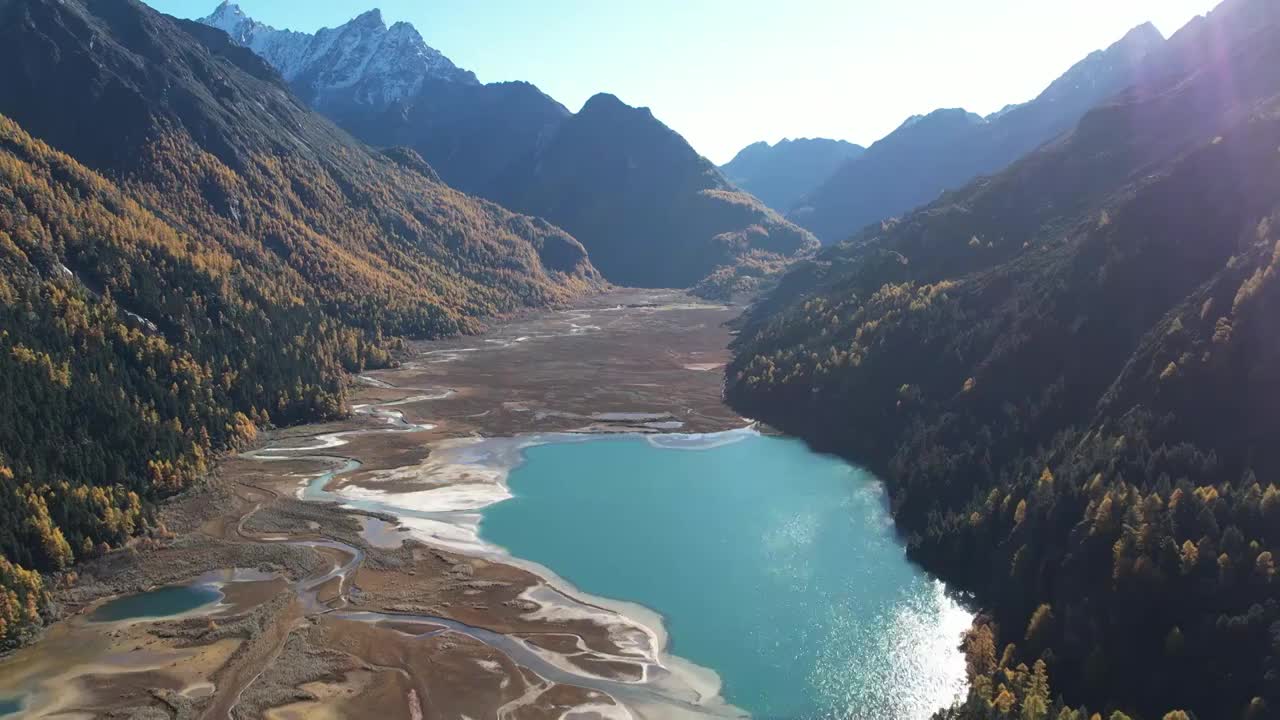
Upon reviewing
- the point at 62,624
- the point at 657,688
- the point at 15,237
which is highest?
the point at 15,237

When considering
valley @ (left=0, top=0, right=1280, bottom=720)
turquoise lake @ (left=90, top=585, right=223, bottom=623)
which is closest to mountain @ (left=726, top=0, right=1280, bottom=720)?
valley @ (left=0, top=0, right=1280, bottom=720)

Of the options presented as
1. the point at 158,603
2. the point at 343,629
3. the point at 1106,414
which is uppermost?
the point at 1106,414

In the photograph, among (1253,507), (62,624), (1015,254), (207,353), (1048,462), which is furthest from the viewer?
(1015,254)

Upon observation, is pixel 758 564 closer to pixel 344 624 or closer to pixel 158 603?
pixel 344 624

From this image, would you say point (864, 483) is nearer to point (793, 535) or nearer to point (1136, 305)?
point (793, 535)

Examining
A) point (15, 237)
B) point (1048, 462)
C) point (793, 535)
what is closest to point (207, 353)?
point (15, 237)

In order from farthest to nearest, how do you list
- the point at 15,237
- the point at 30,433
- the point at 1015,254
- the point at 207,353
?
the point at 1015,254
the point at 207,353
the point at 15,237
the point at 30,433

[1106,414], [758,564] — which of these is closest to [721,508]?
[758,564]
